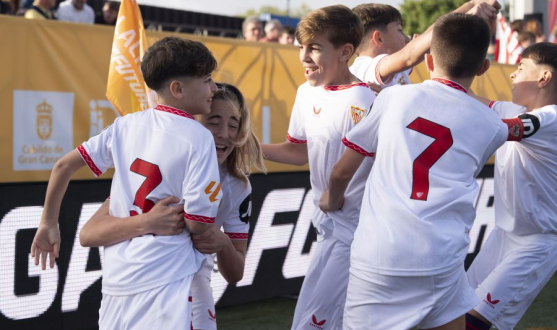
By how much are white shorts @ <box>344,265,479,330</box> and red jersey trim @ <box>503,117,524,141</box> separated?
0.81 meters

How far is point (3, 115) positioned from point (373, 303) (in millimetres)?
2888

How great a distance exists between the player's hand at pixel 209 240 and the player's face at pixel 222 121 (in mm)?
489

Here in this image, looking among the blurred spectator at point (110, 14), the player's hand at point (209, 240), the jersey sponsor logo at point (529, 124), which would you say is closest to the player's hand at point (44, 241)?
the player's hand at point (209, 240)

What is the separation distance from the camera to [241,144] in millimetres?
3252

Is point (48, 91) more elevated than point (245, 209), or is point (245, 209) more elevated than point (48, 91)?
point (48, 91)

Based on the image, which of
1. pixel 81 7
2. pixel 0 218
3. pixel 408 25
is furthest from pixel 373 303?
pixel 408 25

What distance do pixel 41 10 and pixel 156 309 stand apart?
6507mm

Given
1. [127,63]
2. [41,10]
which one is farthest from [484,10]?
[41,10]

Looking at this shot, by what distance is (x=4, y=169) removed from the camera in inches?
183

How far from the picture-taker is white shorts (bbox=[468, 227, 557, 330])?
13.0 ft

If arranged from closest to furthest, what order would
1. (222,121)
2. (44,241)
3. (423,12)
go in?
(44,241) → (222,121) → (423,12)

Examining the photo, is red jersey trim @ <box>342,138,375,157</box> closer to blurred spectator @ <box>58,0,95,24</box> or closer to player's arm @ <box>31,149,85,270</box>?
player's arm @ <box>31,149,85,270</box>

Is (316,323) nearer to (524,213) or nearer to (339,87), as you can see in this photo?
(339,87)

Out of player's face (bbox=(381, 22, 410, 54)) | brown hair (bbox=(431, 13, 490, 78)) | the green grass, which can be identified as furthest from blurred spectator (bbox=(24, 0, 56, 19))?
brown hair (bbox=(431, 13, 490, 78))
